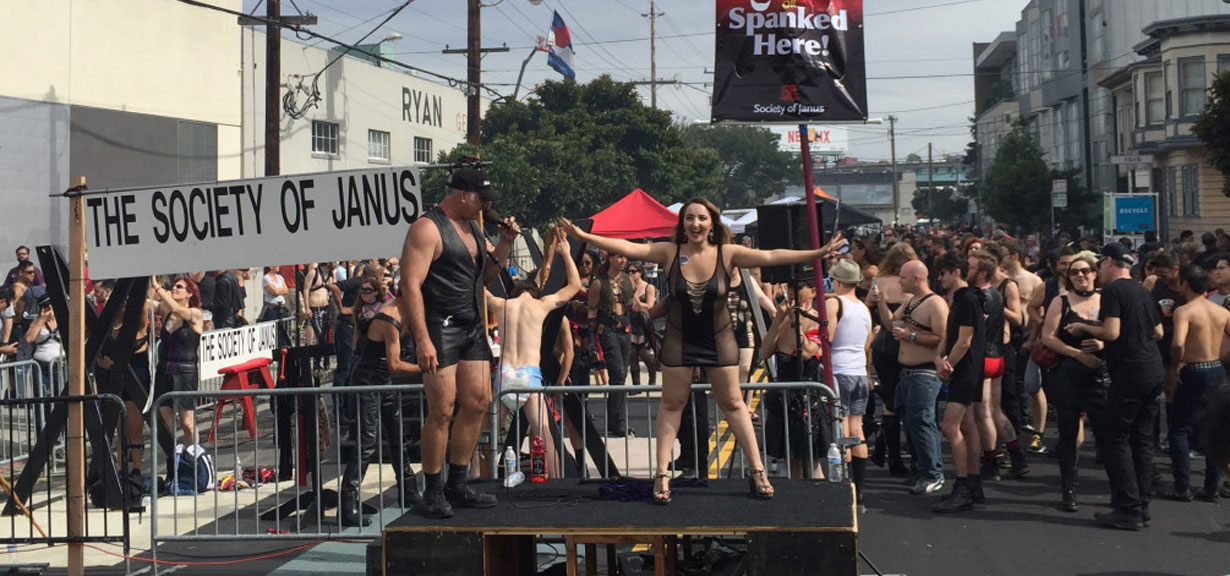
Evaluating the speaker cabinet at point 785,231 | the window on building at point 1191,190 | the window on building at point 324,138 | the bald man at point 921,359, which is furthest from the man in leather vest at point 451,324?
the window on building at point 1191,190

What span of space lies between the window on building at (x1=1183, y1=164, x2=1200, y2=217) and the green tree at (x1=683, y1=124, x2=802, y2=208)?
7568cm

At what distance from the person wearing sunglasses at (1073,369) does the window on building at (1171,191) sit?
4354cm

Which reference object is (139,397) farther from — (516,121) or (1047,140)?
(1047,140)

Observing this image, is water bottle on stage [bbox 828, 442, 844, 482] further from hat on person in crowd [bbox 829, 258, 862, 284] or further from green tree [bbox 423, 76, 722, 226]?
green tree [bbox 423, 76, 722, 226]

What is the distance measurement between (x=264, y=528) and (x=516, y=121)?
4169cm

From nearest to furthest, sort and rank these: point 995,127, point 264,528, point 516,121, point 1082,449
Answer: point 264,528
point 1082,449
point 516,121
point 995,127

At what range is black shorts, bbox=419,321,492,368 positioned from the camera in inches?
277

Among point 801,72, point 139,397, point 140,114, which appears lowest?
point 139,397

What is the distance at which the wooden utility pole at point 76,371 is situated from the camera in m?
8.26

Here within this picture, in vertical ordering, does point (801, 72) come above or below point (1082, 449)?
above

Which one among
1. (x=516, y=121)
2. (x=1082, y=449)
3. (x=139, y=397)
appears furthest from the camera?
(x=516, y=121)

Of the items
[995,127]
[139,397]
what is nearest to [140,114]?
[139,397]

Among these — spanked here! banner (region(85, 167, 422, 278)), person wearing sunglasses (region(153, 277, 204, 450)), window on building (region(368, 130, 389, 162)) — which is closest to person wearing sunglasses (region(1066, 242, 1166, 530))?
spanked here! banner (region(85, 167, 422, 278))

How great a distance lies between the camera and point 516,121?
165 feet
